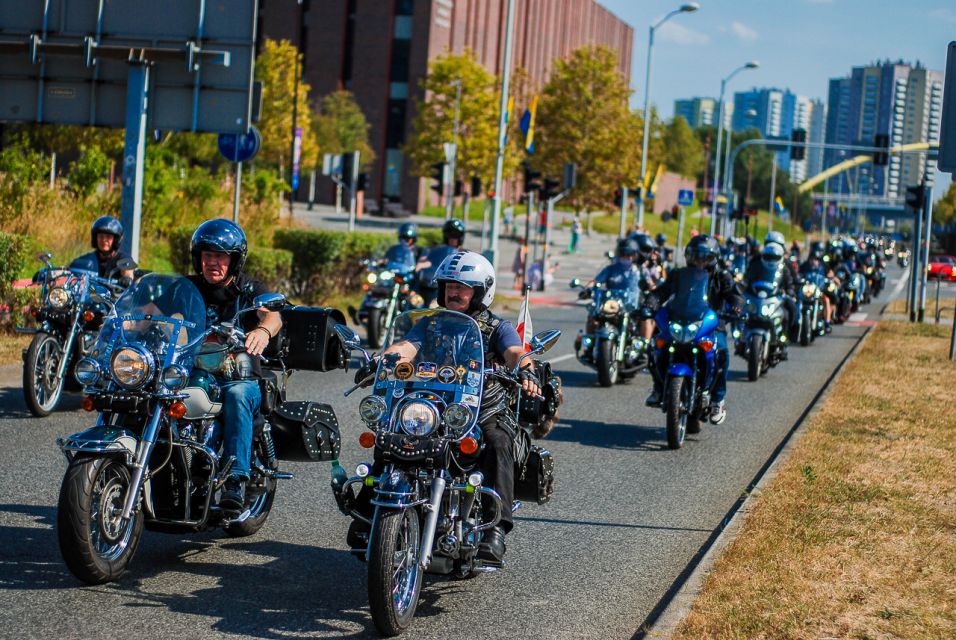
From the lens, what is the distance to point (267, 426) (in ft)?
21.9

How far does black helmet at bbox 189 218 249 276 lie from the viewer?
659 cm

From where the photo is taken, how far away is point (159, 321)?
6000 millimetres

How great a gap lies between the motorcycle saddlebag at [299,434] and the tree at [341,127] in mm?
68321

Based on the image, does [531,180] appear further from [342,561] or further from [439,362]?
[439,362]

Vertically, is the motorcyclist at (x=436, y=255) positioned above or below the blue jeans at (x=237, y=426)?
above

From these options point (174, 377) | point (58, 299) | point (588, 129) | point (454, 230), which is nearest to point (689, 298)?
point (454, 230)

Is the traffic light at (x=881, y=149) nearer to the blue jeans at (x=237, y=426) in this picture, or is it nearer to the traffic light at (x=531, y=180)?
the traffic light at (x=531, y=180)

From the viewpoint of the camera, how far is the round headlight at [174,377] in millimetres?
5883

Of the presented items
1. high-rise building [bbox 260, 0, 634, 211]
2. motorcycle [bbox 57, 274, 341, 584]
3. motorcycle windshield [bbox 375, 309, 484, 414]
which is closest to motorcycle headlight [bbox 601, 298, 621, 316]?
motorcycle [bbox 57, 274, 341, 584]

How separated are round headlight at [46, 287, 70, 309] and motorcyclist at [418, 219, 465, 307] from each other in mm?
4969

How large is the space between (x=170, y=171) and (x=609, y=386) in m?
13.6

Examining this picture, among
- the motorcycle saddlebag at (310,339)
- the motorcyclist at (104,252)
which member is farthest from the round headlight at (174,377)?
the motorcyclist at (104,252)

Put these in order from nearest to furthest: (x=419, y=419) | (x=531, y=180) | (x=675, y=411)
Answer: (x=419, y=419)
(x=675, y=411)
(x=531, y=180)

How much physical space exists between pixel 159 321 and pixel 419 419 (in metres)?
1.30
